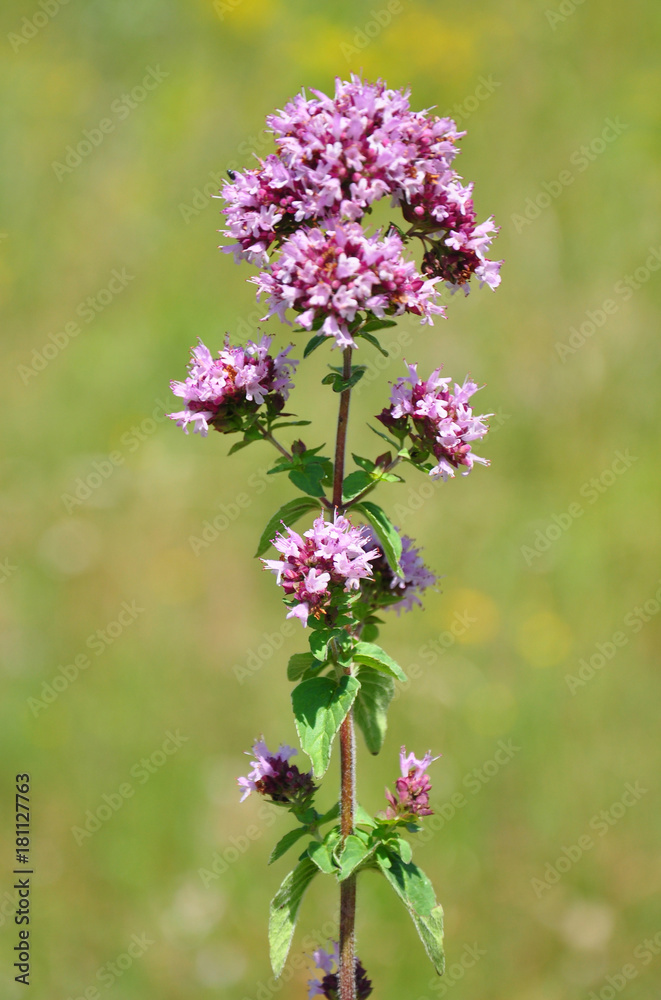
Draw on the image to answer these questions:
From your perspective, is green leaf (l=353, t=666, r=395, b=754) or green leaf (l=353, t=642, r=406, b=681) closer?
green leaf (l=353, t=642, r=406, b=681)

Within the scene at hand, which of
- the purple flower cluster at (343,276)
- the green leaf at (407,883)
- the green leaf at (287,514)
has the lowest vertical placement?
the green leaf at (407,883)

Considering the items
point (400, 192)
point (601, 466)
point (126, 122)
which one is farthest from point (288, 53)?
point (400, 192)

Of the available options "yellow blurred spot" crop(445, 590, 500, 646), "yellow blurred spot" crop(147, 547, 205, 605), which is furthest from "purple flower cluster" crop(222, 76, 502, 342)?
"yellow blurred spot" crop(147, 547, 205, 605)

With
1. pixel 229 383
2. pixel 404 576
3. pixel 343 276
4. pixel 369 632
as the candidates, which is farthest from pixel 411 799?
pixel 343 276

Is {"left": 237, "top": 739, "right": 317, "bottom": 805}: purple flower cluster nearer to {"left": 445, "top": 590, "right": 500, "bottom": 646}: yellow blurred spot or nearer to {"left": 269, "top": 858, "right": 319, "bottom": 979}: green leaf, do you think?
{"left": 269, "top": 858, "right": 319, "bottom": 979}: green leaf

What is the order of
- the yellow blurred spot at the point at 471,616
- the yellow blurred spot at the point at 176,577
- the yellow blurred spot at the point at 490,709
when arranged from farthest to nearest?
the yellow blurred spot at the point at 176,577
the yellow blurred spot at the point at 471,616
the yellow blurred spot at the point at 490,709

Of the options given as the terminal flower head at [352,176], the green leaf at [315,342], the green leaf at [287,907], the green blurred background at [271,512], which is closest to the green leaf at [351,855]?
the green leaf at [287,907]

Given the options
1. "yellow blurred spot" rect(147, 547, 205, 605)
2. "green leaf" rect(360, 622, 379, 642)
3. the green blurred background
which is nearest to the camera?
"green leaf" rect(360, 622, 379, 642)

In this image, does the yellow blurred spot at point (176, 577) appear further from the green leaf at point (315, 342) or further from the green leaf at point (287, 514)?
the green leaf at point (315, 342)
